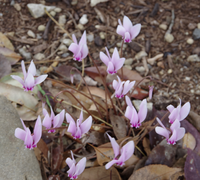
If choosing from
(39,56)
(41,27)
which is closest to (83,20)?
(41,27)

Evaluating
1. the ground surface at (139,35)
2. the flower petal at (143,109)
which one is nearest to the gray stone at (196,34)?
the ground surface at (139,35)

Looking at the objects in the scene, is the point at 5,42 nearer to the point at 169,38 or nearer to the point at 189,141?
the point at 169,38

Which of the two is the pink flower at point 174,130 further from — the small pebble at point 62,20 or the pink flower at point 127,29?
the small pebble at point 62,20

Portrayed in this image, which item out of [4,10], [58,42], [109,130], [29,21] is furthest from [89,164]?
[4,10]

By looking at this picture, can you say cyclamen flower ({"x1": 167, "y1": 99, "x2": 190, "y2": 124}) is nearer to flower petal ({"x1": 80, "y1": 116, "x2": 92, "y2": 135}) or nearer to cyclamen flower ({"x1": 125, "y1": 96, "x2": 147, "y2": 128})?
cyclamen flower ({"x1": 125, "y1": 96, "x2": 147, "y2": 128})

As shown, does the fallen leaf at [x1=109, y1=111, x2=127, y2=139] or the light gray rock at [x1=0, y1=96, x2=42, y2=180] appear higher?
the light gray rock at [x1=0, y1=96, x2=42, y2=180]

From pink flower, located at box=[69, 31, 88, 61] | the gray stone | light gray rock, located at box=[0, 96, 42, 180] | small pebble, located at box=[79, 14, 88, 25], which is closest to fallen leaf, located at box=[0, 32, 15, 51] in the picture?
small pebble, located at box=[79, 14, 88, 25]
